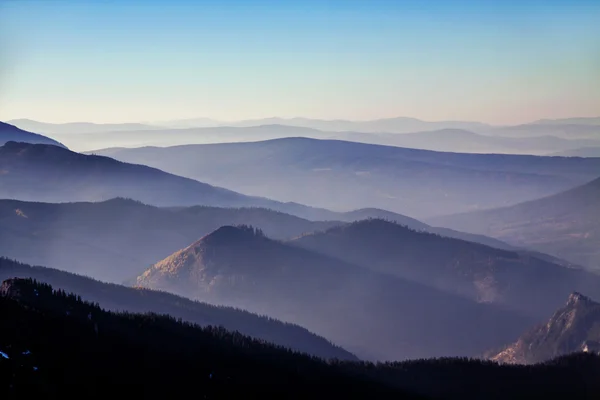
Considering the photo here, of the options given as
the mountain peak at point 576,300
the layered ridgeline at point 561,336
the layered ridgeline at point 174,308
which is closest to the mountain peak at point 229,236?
the layered ridgeline at point 174,308

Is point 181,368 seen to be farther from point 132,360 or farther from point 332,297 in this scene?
point 332,297

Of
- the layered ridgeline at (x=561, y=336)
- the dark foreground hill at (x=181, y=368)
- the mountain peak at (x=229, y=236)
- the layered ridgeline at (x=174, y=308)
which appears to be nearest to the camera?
the dark foreground hill at (x=181, y=368)

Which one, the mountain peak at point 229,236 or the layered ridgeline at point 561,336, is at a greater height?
the mountain peak at point 229,236

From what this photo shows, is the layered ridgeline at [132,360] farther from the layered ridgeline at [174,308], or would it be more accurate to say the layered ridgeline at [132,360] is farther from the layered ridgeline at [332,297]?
the layered ridgeline at [332,297]

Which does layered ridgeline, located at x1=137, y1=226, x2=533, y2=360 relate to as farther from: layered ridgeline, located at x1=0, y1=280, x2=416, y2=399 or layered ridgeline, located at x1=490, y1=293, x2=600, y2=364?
layered ridgeline, located at x1=0, y1=280, x2=416, y2=399

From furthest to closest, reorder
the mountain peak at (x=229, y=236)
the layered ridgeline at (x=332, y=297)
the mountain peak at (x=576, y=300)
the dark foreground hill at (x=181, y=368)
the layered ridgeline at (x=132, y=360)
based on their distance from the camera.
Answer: the mountain peak at (x=229, y=236), the layered ridgeline at (x=332, y=297), the mountain peak at (x=576, y=300), the dark foreground hill at (x=181, y=368), the layered ridgeline at (x=132, y=360)

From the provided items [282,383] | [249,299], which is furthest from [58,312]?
[249,299]

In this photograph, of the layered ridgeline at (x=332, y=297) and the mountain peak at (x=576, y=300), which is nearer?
the mountain peak at (x=576, y=300)

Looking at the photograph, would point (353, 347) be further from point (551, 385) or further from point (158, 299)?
point (551, 385)
